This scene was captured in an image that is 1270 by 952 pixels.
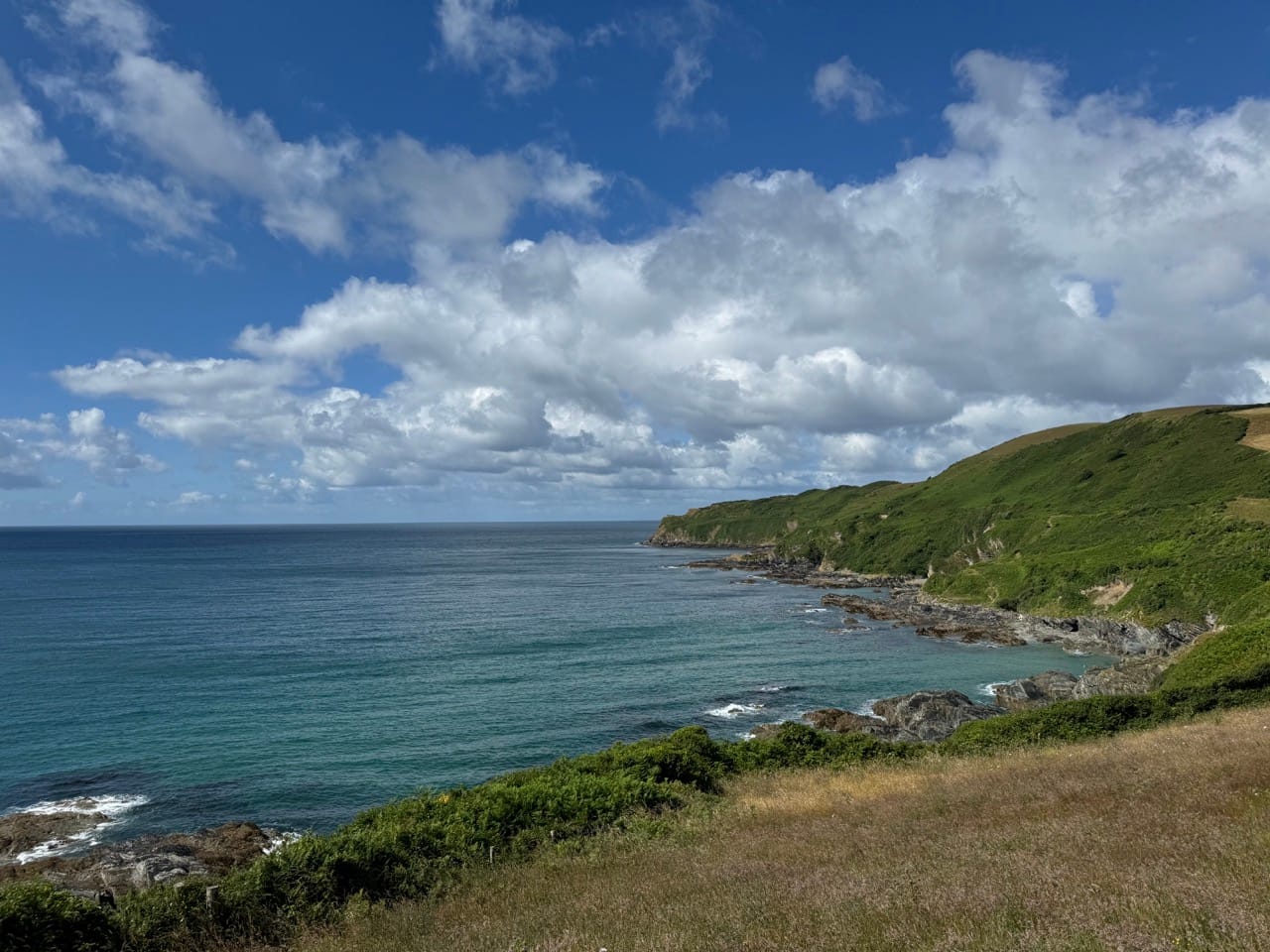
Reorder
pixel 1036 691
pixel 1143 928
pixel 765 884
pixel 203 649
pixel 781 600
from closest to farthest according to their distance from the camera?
pixel 1143 928
pixel 765 884
pixel 1036 691
pixel 203 649
pixel 781 600

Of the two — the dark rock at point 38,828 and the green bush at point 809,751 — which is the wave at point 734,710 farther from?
the dark rock at point 38,828

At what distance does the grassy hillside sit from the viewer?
78000 millimetres

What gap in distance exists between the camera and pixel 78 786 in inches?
1495

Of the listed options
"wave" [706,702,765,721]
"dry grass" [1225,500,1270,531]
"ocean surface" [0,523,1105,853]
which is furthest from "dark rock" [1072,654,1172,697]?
"dry grass" [1225,500,1270,531]

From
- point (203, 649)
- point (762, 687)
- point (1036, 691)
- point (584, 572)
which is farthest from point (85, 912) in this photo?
point (584, 572)

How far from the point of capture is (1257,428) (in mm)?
137375

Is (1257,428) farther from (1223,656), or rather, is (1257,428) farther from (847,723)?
(847,723)

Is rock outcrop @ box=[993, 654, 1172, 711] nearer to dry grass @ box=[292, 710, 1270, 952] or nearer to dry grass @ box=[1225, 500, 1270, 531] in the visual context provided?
dry grass @ box=[292, 710, 1270, 952]

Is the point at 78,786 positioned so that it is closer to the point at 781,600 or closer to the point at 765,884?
the point at 765,884

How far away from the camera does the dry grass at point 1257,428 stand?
417ft

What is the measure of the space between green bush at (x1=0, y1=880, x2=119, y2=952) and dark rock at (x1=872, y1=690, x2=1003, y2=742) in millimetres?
42307

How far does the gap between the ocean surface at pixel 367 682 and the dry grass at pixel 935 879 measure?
984 inches

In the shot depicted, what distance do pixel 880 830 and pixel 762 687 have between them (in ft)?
149

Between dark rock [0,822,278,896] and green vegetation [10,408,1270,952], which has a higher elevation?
green vegetation [10,408,1270,952]
